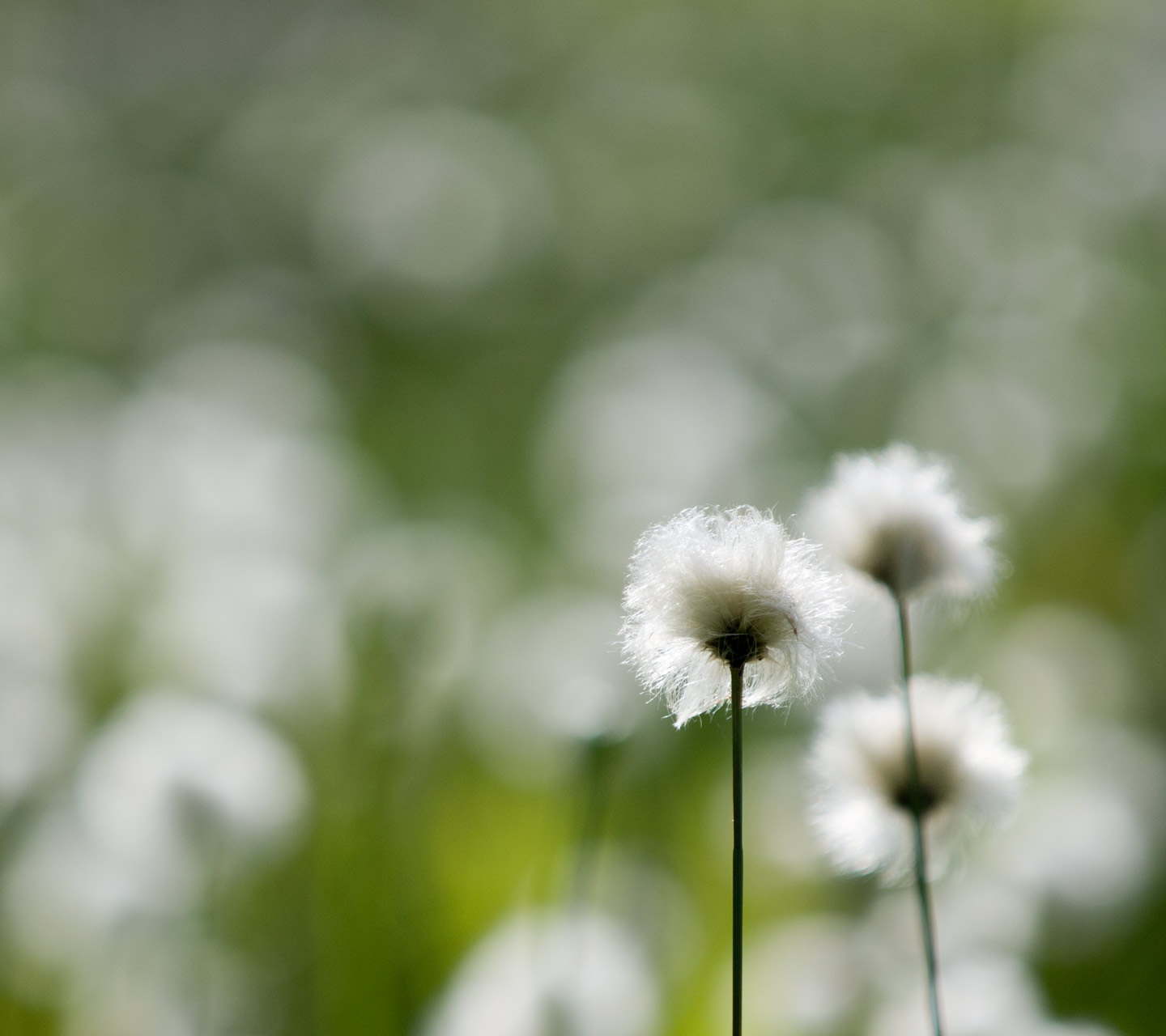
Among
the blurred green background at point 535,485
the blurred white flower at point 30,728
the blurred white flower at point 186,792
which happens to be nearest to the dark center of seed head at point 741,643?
the blurred green background at point 535,485

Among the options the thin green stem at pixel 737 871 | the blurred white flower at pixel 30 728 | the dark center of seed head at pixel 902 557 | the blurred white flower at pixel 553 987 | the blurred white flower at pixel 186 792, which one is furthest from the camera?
the blurred white flower at pixel 30 728

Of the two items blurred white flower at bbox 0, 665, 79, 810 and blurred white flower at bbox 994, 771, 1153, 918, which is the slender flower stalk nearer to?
blurred white flower at bbox 994, 771, 1153, 918

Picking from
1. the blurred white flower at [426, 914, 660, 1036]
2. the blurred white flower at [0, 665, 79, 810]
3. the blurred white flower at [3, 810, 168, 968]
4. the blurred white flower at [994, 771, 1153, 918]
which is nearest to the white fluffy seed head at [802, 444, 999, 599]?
the blurred white flower at [426, 914, 660, 1036]

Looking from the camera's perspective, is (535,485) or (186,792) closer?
(186,792)

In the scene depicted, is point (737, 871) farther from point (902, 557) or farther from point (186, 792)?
point (186, 792)

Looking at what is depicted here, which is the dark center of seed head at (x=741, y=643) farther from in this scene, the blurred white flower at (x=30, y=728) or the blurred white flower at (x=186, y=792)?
the blurred white flower at (x=30, y=728)

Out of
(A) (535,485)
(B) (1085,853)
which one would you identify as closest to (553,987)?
(B) (1085,853)
